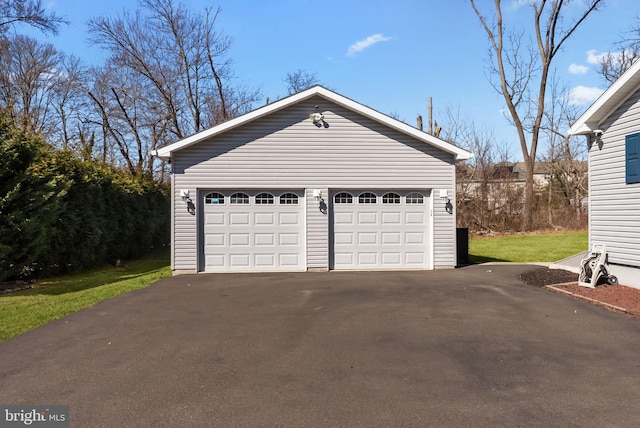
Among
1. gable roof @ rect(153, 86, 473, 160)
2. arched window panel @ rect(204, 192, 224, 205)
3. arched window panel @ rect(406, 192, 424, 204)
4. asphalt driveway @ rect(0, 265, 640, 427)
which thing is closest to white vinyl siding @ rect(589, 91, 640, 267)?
asphalt driveway @ rect(0, 265, 640, 427)

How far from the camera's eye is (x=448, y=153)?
478 inches

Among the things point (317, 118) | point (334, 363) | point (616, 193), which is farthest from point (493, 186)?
point (334, 363)

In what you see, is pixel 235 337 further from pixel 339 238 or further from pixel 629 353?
pixel 339 238

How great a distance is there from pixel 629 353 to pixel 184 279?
9111 millimetres

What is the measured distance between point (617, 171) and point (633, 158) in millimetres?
590

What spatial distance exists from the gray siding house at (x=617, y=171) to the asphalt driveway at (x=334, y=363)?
213 cm

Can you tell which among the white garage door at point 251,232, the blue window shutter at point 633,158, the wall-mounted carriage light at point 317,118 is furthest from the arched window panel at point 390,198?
the blue window shutter at point 633,158

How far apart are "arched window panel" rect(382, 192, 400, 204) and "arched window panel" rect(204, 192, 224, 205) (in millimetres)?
4601

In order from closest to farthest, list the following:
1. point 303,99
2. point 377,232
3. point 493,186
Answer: point 303,99 → point 377,232 → point 493,186

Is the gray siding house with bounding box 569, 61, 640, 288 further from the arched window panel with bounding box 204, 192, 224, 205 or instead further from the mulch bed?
the arched window panel with bounding box 204, 192, 224, 205

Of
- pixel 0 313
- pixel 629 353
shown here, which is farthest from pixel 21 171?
pixel 629 353

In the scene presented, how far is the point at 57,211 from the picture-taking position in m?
10.8

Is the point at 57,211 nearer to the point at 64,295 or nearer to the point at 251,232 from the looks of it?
the point at 64,295

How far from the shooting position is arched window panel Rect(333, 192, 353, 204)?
12023 millimetres
